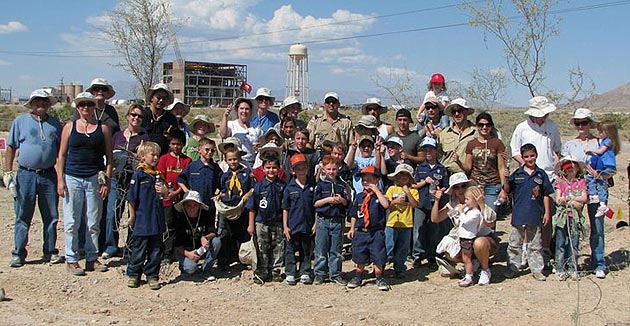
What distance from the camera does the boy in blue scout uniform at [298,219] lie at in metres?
6.73

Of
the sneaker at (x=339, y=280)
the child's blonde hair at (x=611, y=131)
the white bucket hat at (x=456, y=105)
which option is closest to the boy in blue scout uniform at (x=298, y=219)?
the sneaker at (x=339, y=280)

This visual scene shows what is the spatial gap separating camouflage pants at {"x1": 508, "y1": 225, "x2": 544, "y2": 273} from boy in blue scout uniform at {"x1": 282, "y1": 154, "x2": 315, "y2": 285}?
7.61 ft

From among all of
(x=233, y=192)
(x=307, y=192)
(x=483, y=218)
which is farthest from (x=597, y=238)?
(x=233, y=192)

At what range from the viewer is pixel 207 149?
7.06 metres

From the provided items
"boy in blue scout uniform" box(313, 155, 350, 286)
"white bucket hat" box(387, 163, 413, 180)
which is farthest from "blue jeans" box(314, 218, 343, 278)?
"white bucket hat" box(387, 163, 413, 180)

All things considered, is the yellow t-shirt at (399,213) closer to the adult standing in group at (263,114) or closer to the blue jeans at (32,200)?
the adult standing in group at (263,114)

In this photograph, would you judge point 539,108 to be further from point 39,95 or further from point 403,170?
point 39,95

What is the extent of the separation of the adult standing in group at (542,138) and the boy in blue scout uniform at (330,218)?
6.89 ft

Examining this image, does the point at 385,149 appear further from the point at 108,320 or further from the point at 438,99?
the point at 108,320

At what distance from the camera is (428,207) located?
7293 mm

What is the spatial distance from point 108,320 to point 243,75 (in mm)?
72789

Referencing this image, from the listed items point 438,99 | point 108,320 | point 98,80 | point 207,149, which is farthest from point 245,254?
point 438,99

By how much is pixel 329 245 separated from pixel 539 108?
290cm

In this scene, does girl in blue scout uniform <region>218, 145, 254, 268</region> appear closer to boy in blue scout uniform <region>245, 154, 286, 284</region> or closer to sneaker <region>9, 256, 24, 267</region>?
boy in blue scout uniform <region>245, 154, 286, 284</region>
